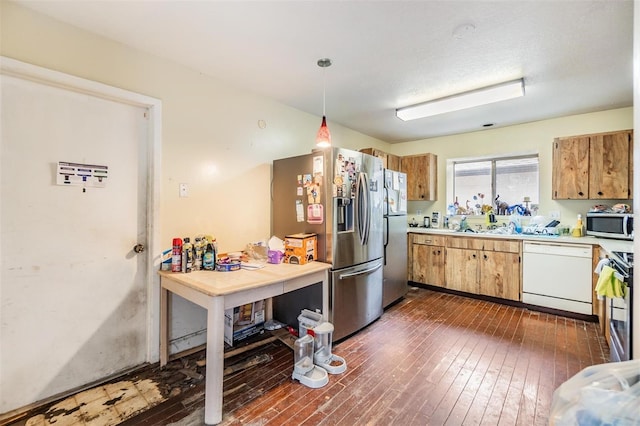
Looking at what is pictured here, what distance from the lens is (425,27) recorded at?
1.88m

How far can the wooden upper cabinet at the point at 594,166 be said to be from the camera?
10.3 ft

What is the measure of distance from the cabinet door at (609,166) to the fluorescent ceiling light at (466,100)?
1450 millimetres

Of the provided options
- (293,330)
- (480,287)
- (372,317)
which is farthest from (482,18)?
(480,287)

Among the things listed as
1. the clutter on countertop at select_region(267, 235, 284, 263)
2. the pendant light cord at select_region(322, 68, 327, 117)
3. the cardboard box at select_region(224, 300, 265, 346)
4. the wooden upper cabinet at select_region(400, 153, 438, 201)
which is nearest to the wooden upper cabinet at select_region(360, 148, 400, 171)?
the wooden upper cabinet at select_region(400, 153, 438, 201)

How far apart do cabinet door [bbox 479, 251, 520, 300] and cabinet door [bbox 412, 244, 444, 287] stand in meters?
0.54

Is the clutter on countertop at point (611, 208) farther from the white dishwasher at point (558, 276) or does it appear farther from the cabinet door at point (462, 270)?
the cabinet door at point (462, 270)

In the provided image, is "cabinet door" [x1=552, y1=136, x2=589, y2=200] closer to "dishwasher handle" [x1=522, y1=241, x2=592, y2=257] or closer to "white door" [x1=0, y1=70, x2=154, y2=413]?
"dishwasher handle" [x1=522, y1=241, x2=592, y2=257]

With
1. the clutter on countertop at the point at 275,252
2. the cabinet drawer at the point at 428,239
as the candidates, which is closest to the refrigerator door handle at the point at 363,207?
the clutter on countertop at the point at 275,252

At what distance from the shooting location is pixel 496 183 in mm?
4379

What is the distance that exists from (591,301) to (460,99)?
8.79ft

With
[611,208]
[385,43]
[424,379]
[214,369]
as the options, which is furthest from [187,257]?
[611,208]

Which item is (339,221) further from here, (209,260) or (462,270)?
(462,270)

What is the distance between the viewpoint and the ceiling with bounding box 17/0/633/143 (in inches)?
67.4

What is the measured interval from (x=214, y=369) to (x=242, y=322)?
3.61ft
